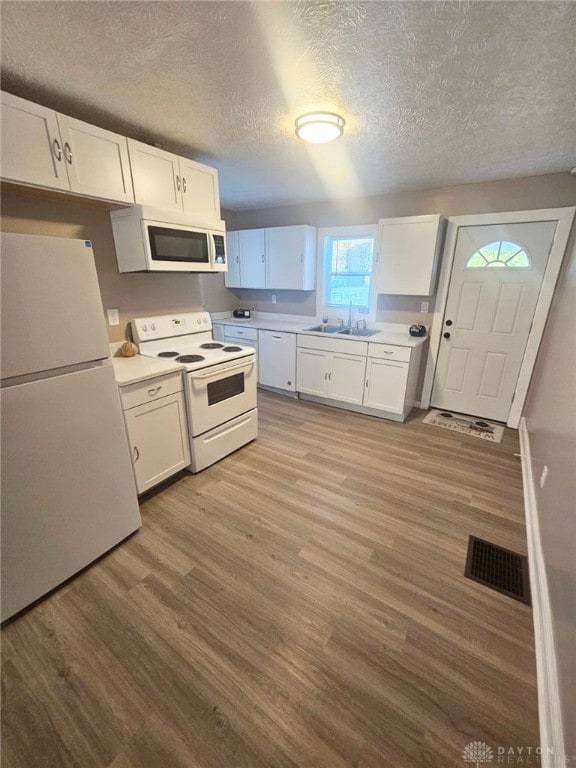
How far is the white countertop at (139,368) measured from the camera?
1949 millimetres

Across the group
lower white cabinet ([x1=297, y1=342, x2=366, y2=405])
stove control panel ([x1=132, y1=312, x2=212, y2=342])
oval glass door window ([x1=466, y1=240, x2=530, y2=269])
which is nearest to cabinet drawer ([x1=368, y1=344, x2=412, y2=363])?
lower white cabinet ([x1=297, y1=342, x2=366, y2=405])

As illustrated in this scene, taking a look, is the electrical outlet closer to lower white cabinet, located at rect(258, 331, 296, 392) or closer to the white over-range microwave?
the white over-range microwave

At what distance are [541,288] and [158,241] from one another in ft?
11.2

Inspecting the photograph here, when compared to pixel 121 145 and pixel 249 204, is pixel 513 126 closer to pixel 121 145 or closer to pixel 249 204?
pixel 121 145

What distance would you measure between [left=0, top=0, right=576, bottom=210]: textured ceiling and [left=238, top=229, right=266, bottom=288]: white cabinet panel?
1760 mm

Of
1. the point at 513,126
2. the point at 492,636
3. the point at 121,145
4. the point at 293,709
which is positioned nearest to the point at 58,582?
the point at 293,709

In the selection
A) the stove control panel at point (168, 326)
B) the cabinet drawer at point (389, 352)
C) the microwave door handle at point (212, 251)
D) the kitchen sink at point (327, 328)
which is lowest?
the cabinet drawer at point (389, 352)

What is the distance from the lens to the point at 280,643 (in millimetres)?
1366

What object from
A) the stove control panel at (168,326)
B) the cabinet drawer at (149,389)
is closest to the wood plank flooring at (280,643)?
the cabinet drawer at (149,389)

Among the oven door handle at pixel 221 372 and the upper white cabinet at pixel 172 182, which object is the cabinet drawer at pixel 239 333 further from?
the upper white cabinet at pixel 172 182

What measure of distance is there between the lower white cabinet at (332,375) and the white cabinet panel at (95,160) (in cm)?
238

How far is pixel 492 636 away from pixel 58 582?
6.93 feet

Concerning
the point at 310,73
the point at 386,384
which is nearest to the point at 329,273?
the point at 386,384

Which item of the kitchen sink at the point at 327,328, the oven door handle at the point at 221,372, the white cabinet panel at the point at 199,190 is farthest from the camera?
the kitchen sink at the point at 327,328
